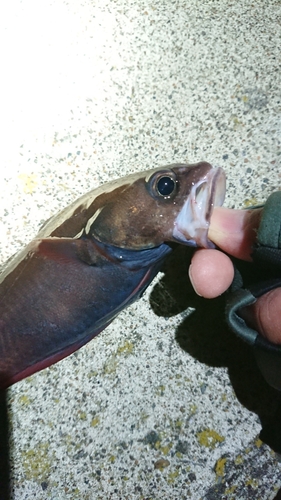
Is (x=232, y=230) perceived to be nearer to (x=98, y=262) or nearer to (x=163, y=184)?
(x=163, y=184)

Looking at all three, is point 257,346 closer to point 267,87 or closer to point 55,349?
point 55,349

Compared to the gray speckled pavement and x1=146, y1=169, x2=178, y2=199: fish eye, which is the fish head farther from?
the gray speckled pavement

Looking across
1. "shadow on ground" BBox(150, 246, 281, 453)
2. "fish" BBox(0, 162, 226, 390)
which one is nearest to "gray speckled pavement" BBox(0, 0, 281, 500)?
"shadow on ground" BBox(150, 246, 281, 453)

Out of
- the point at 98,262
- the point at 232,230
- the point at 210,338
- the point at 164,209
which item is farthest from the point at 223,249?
the point at 210,338

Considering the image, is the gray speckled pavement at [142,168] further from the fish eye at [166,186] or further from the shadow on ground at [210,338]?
the fish eye at [166,186]

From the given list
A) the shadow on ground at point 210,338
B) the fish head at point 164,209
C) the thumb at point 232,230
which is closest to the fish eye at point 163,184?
the fish head at point 164,209

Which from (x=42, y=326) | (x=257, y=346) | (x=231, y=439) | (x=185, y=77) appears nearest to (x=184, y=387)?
(x=231, y=439)
